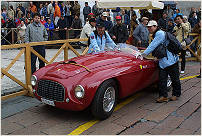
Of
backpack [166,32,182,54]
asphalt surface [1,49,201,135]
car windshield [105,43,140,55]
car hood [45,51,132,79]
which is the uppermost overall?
backpack [166,32,182,54]

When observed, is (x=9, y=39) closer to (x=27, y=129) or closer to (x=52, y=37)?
(x=52, y=37)

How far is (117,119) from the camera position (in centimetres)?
461

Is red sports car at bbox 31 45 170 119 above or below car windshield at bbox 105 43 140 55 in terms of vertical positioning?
below

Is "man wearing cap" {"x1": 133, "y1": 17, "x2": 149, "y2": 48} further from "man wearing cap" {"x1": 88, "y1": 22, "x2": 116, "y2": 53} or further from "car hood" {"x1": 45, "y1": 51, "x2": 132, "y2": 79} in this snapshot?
"car hood" {"x1": 45, "y1": 51, "x2": 132, "y2": 79}

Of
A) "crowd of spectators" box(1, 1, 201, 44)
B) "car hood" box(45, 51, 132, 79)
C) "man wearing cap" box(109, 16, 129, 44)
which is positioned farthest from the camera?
"crowd of spectators" box(1, 1, 201, 44)

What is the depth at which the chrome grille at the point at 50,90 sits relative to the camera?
4.37 metres

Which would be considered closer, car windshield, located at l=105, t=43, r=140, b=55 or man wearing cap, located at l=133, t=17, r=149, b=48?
car windshield, located at l=105, t=43, r=140, b=55

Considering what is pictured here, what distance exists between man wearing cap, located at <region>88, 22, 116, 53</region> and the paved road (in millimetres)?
1549

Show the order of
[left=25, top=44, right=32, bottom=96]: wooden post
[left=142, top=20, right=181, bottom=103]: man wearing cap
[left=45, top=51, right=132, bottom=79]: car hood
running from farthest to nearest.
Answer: [left=25, top=44, right=32, bottom=96]: wooden post
[left=142, top=20, right=181, bottom=103]: man wearing cap
[left=45, top=51, right=132, bottom=79]: car hood

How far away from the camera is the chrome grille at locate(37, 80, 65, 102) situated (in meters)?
4.37

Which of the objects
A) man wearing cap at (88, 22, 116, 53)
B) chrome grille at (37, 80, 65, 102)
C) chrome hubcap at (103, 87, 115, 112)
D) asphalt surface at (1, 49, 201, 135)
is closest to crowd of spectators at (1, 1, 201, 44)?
man wearing cap at (88, 22, 116, 53)

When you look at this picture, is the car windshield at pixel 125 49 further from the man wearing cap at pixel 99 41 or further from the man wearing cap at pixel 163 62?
the man wearing cap at pixel 163 62

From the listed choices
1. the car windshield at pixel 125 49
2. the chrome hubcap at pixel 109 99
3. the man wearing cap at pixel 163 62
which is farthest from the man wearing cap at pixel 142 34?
the chrome hubcap at pixel 109 99

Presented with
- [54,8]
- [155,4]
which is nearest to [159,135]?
[155,4]
